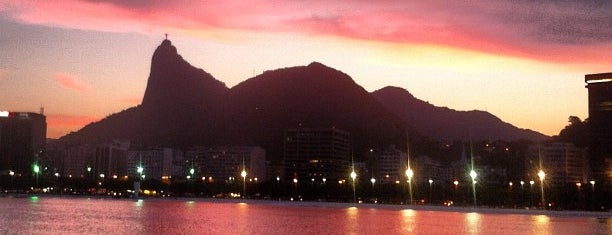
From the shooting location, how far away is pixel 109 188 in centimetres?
16088

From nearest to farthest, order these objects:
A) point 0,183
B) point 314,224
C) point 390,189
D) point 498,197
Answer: point 314,224 < point 498,197 < point 390,189 < point 0,183

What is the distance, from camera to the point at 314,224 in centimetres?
5606

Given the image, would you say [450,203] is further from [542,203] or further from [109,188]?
[109,188]

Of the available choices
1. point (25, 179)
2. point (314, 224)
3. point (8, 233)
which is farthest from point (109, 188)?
point (8, 233)

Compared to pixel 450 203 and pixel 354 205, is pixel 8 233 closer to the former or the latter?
pixel 354 205

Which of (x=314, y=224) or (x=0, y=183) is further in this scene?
(x=0, y=183)

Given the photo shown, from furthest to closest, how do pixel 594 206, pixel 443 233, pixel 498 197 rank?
pixel 498 197 < pixel 594 206 < pixel 443 233

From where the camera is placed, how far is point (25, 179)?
161500 millimetres

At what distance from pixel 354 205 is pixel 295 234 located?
59.6m

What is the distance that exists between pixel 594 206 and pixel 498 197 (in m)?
13.6

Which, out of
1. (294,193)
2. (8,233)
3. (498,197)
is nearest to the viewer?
(8,233)

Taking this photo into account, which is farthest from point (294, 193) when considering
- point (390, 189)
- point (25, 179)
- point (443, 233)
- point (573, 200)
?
point (443, 233)

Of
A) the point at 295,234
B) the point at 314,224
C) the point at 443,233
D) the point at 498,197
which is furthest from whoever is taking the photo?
the point at 498,197

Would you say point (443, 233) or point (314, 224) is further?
point (314, 224)
